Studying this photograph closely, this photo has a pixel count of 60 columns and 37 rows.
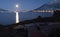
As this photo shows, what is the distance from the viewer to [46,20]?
4.32 ft

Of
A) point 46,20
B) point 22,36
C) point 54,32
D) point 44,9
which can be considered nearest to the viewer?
point 54,32

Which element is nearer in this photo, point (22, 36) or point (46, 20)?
point (22, 36)

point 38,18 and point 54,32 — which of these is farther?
point 38,18

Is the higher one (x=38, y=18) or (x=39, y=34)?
(x=38, y=18)

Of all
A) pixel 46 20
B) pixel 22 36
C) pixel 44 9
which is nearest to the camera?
pixel 22 36

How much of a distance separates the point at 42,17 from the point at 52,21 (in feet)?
0.39

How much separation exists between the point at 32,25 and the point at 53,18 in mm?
242

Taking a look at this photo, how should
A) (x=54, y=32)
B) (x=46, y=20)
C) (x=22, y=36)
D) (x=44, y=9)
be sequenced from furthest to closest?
1. (x=44, y=9)
2. (x=46, y=20)
3. (x=22, y=36)
4. (x=54, y=32)

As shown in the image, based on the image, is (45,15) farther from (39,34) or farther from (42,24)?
(39,34)

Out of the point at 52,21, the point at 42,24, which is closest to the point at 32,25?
the point at 42,24

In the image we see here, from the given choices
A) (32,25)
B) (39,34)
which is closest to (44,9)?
(32,25)

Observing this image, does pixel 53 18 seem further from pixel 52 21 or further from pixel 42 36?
pixel 42 36

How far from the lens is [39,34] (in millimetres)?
1114

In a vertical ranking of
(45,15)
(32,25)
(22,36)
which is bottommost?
(22,36)
